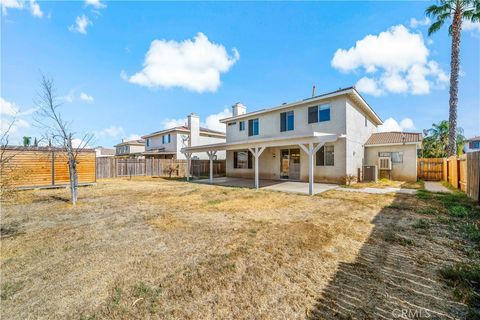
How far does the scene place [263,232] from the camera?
4.61 meters

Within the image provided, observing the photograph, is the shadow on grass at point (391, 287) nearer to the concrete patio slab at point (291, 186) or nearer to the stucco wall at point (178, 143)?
the concrete patio slab at point (291, 186)

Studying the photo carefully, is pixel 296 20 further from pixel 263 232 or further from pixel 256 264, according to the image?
pixel 256 264

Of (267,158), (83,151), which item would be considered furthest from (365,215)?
(83,151)

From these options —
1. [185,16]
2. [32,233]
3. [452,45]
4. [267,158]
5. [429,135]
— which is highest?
[185,16]

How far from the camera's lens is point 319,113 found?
12555 millimetres

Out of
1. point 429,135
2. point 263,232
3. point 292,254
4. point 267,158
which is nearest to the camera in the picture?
point 292,254

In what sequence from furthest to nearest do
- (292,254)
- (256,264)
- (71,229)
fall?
(71,229) → (292,254) → (256,264)

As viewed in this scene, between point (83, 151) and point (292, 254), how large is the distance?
1454 centimetres

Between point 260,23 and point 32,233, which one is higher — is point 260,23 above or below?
above

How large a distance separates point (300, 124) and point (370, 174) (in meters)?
5.53

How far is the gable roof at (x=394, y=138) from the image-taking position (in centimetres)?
1298

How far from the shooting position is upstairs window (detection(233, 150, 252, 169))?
16703 millimetres

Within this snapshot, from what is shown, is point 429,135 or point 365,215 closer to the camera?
point 365,215

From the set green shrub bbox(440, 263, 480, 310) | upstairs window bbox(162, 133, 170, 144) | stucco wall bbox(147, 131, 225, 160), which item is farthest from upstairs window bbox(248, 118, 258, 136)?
green shrub bbox(440, 263, 480, 310)
